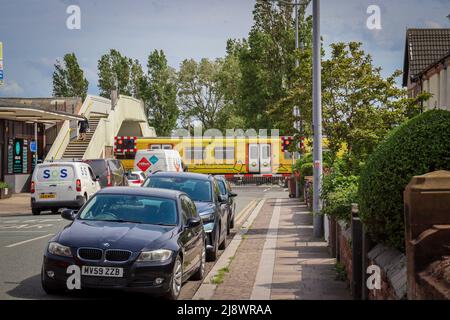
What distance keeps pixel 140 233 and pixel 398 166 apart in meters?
3.72

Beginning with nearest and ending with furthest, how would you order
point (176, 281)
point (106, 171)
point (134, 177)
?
1. point (176, 281)
2. point (106, 171)
3. point (134, 177)

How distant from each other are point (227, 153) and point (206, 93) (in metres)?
39.0

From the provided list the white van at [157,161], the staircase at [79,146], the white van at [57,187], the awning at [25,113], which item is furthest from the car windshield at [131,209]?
the staircase at [79,146]

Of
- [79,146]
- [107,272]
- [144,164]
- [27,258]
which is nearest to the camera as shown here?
[107,272]

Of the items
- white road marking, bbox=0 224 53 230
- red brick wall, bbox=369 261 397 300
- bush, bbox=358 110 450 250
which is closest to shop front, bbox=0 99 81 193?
white road marking, bbox=0 224 53 230

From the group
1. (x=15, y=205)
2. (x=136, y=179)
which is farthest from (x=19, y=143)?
(x=15, y=205)

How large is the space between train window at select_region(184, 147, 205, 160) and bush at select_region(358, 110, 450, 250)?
48.5 metres

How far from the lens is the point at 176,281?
9945mm

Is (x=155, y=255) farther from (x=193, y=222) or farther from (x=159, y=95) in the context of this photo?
(x=159, y=95)

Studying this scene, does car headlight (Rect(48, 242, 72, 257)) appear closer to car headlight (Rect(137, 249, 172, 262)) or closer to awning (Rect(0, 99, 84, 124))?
car headlight (Rect(137, 249, 172, 262))

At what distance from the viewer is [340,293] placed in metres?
10.1

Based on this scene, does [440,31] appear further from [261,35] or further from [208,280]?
[208,280]

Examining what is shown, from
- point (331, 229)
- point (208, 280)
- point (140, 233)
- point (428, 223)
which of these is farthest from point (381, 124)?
point (428, 223)

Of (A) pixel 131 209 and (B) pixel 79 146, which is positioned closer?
(A) pixel 131 209
